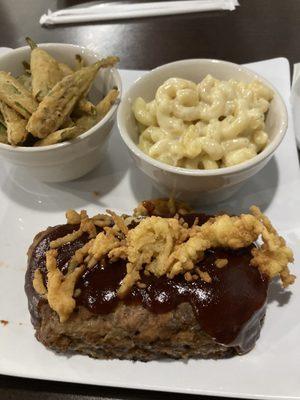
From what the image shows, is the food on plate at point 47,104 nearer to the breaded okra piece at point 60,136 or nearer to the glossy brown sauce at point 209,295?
the breaded okra piece at point 60,136

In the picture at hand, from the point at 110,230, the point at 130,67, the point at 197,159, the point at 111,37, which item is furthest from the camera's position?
the point at 111,37

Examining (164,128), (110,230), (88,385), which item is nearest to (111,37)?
(164,128)

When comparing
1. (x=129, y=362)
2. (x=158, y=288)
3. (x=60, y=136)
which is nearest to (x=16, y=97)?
(x=60, y=136)

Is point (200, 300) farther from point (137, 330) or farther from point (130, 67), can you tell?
point (130, 67)

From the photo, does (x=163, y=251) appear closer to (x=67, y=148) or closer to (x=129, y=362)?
(x=129, y=362)

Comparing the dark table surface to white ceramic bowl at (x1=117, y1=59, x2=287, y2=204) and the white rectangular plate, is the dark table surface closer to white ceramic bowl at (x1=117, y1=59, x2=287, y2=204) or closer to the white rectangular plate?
the white rectangular plate

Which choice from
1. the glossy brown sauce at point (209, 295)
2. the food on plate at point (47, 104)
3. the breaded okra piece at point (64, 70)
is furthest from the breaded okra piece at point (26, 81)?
the glossy brown sauce at point (209, 295)

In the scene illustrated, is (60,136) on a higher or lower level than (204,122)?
higher

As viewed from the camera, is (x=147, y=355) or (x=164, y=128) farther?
(x=164, y=128)
